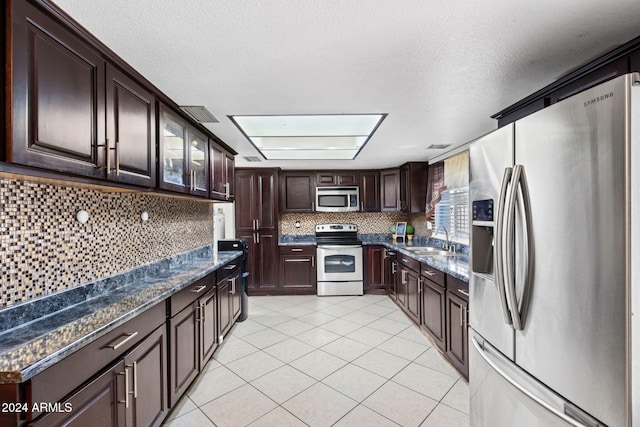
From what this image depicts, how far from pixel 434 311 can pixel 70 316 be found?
2828 mm

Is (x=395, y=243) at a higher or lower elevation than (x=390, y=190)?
lower

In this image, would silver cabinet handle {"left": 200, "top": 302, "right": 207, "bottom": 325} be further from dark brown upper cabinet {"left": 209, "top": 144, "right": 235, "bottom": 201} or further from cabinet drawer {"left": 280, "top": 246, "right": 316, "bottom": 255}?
cabinet drawer {"left": 280, "top": 246, "right": 316, "bottom": 255}

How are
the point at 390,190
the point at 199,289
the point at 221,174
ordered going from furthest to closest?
1. the point at 390,190
2. the point at 221,174
3. the point at 199,289

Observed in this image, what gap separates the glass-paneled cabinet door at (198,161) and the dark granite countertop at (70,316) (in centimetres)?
84

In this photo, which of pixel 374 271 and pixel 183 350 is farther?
pixel 374 271

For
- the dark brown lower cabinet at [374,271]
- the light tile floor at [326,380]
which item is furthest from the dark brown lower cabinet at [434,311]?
the dark brown lower cabinet at [374,271]

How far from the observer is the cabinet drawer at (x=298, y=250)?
4.86m

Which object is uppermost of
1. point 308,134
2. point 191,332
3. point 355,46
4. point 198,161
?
point 308,134

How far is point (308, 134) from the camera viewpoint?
11.2 feet

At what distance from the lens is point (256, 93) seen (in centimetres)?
194

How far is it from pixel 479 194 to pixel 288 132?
7.69 feet

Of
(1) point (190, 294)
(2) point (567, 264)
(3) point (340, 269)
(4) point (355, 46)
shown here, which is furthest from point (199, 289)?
(3) point (340, 269)

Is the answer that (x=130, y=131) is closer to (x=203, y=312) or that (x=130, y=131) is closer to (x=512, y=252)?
(x=203, y=312)

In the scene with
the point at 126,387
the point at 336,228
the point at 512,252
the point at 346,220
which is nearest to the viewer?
the point at 512,252
